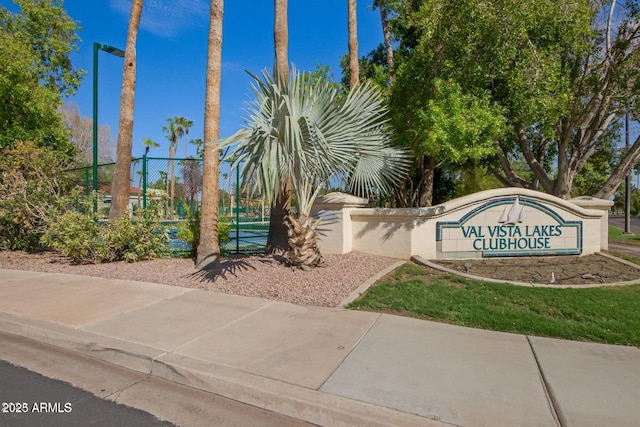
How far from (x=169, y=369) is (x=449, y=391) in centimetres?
266

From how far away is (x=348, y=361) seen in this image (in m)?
3.82

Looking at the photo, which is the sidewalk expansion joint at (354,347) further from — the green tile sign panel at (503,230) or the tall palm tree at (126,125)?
the tall palm tree at (126,125)

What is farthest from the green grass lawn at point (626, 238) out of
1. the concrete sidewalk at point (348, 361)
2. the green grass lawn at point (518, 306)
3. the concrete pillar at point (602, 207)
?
the concrete sidewalk at point (348, 361)

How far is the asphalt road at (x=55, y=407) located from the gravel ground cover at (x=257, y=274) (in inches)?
119

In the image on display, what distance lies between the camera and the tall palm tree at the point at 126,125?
987 cm

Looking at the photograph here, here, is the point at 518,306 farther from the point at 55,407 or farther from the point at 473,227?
the point at 55,407

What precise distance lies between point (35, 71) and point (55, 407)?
15608mm

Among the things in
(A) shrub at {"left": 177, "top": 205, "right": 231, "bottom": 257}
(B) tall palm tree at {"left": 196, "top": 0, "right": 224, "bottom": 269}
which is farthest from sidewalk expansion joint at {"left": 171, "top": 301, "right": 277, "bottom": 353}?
(A) shrub at {"left": 177, "top": 205, "right": 231, "bottom": 257}

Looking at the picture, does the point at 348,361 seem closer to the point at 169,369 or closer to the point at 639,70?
the point at 169,369

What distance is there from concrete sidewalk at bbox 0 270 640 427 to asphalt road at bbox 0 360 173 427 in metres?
0.57

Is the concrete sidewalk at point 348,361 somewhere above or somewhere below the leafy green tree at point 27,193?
below

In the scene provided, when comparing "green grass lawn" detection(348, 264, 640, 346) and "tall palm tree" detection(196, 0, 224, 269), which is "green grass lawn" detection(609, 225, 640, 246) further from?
"tall palm tree" detection(196, 0, 224, 269)

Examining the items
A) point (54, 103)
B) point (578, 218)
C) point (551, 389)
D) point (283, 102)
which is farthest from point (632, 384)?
point (54, 103)

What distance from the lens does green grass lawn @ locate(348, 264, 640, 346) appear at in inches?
184
